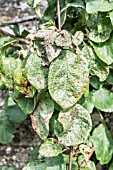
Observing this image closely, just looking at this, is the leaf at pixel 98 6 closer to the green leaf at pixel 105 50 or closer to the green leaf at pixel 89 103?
the green leaf at pixel 105 50

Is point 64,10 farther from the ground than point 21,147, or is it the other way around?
point 64,10

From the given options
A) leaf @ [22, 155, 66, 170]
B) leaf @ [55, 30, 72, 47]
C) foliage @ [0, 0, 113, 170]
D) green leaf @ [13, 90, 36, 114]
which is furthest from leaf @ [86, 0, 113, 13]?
leaf @ [22, 155, 66, 170]

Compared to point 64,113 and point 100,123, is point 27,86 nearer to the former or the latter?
point 64,113

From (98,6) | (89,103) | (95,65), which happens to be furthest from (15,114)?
(98,6)

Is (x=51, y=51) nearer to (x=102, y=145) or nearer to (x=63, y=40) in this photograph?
(x=63, y=40)

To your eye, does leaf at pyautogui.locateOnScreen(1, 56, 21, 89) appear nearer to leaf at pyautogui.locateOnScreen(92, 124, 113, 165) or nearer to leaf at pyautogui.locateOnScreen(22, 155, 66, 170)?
leaf at pyautogui.locateOnScreen(22, 155, 66, 170)

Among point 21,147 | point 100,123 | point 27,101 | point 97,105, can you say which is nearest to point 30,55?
point 27,101

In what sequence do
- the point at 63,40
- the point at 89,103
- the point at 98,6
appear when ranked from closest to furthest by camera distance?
the point at 63,40
the point at 98,6
the point at 89,103
